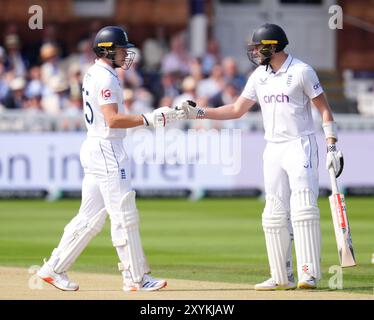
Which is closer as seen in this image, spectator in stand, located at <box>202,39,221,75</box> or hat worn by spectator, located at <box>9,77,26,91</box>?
hat worn by spectator, located at <box>9,77,26,91</box>

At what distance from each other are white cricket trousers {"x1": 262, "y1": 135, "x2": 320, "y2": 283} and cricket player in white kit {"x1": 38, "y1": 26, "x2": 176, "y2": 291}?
101 centimetres

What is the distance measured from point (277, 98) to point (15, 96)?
13498mm

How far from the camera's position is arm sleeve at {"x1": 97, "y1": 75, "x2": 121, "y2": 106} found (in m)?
11.1

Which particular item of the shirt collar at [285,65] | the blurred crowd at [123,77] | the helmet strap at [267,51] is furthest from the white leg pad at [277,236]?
the blurred crowd at [123,77]

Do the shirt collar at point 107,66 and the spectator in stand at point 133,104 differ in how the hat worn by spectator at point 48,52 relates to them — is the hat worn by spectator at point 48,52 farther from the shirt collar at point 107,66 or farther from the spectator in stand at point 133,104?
the shirt collar at point 107,66

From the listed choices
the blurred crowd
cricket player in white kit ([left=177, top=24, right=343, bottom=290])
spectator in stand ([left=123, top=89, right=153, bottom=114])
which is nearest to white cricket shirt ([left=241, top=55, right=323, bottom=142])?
cricket player in white kit ([left=177, top=24, right=343, bottom=290])

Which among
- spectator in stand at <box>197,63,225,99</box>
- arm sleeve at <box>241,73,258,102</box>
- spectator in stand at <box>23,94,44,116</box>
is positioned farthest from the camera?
spectator in stand at <box>197,63,225,99</box>

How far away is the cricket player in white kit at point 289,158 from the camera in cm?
1125

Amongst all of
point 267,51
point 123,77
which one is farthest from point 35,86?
point 267,51

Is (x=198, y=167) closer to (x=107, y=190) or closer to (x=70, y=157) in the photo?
(x=70, y=157)

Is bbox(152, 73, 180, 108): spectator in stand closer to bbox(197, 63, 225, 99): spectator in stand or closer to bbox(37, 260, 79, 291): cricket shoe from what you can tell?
bbox(197, 63, 225, 99): spectator in stand

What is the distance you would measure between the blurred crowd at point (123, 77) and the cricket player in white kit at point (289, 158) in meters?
11.7

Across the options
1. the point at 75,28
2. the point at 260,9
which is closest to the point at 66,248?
the point at 75,28
